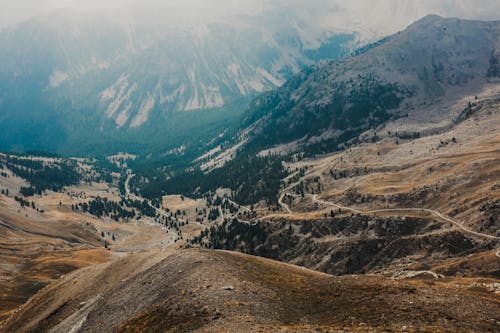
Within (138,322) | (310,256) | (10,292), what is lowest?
(310,256)

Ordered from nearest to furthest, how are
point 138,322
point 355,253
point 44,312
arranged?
1. point 138,322
2. point 44,312
3. point 355,253

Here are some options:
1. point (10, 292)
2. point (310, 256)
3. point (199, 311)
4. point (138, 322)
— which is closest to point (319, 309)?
point (199, 311)

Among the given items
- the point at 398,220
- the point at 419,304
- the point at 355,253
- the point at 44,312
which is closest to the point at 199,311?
the point at 419,304

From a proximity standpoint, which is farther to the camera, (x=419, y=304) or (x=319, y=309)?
(x=319, y=309)

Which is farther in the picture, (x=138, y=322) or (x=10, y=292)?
(x=10, y=292)

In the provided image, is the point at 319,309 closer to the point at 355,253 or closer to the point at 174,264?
the point at 174,264

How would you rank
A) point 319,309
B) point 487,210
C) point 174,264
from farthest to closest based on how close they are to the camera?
1. point 487,210
2. point 174,264
3. point 319,309

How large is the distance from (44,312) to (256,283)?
65877 millimetres

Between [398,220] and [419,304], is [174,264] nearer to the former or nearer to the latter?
[419,304]

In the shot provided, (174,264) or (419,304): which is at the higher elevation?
(174,264)

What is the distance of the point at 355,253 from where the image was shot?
176 m

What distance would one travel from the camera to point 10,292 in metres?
177

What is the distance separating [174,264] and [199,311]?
23222 millimetres

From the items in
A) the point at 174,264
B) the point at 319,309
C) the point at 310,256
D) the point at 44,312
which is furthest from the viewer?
the point at 310,256
